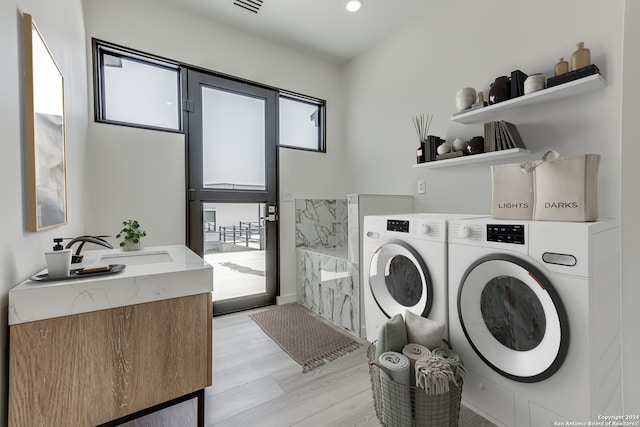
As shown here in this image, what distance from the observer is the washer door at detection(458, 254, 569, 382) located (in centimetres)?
112

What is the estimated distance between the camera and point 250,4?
242 cm

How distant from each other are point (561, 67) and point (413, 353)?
5.93ft

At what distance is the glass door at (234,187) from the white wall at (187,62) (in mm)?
122

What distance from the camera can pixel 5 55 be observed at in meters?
0.89

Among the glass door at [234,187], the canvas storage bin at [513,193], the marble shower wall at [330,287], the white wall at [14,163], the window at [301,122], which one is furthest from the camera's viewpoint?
the window at [301,122]

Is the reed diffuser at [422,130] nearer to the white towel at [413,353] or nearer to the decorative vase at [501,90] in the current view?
the decorative vase at [501,90]

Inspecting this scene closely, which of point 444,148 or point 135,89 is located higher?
point 135,89

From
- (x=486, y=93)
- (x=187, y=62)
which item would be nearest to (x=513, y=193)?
(x=486, y=93)

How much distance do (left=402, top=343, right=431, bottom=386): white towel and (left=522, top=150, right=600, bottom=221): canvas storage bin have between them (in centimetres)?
83

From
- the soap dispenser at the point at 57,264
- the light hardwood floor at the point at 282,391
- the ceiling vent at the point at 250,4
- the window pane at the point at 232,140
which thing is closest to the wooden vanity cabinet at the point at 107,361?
the soap dispenser at the point at 57,264

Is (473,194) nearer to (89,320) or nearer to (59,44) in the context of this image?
(89,320)

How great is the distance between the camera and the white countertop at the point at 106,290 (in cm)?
90

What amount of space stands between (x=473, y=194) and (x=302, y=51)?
2.39 m

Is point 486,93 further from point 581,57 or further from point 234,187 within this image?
point 234,187
